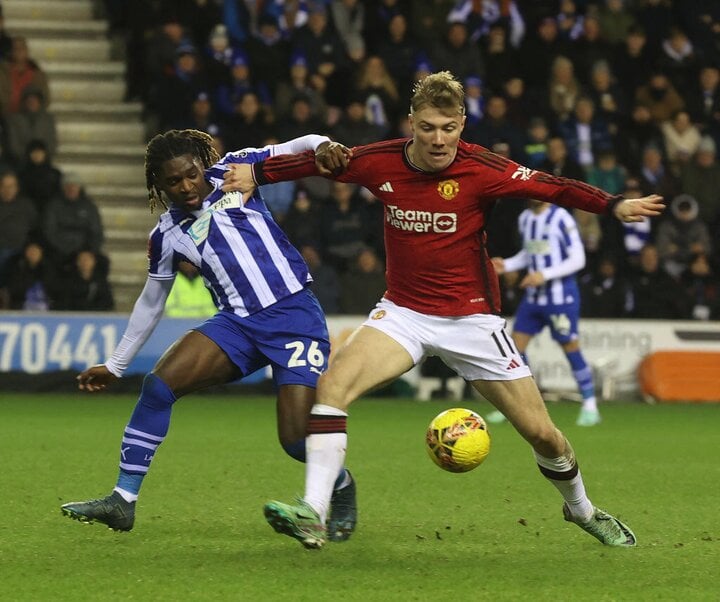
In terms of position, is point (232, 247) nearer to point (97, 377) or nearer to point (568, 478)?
point (97, 377)

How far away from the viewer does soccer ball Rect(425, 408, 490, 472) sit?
6992 millimetres

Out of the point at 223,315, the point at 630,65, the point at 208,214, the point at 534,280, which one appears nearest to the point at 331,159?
the point at 208,214

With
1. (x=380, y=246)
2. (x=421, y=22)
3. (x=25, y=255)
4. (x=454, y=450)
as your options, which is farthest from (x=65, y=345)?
(x=454, y=450)

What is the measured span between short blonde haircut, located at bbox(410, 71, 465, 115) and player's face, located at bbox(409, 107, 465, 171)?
0.02 meters

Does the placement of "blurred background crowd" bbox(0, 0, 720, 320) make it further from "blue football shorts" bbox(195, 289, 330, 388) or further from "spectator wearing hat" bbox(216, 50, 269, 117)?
"blue football shorts" bbox(195, 289, 330, 388)

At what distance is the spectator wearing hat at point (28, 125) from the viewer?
58.2 feet

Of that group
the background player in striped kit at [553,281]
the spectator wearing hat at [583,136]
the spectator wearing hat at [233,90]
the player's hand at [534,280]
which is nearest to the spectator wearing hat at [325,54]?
the spectator wearing hat at [233,90]

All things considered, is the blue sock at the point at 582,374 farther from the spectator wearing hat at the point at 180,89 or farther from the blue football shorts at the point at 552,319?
the spectator wearing hat at the point at 180,89

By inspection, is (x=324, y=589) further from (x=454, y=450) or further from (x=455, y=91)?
(x=455, y=91)

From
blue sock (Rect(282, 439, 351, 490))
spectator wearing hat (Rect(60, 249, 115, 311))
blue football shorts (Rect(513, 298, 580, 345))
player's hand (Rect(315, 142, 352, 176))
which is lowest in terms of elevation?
spectator wearing hat (Rect(60, 249, 115, 311))

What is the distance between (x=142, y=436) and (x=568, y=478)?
6.50 ft

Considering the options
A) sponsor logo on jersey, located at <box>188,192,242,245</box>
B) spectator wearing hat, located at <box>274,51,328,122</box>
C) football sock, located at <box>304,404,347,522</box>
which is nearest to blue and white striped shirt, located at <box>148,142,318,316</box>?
sponsor logo on jersey, located at <box>188,192,242,245</box>

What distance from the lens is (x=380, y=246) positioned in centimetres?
1753

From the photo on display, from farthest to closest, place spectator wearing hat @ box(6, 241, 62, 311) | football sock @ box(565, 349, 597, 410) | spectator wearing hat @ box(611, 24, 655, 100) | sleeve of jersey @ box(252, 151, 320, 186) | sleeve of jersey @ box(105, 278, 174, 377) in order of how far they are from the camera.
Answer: spectator wearing hat @ box(611, 24, 655, 100)
spectator wearing hat @ box(6, 241, 62, 311)
football sock @ box(565, 349, 597, 410)
sleeve of jersey @ box(105, 278, 174, 377)
sleeve of jersey @ box(252, 151, 320, 186)
